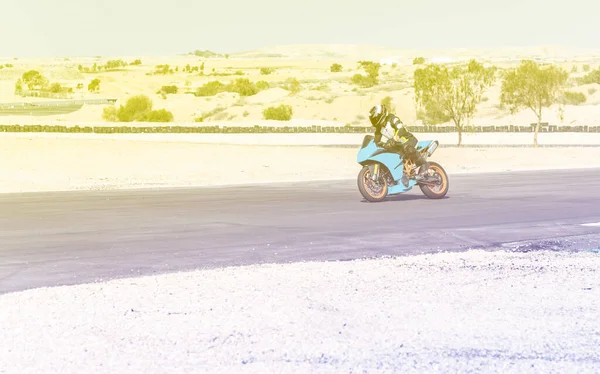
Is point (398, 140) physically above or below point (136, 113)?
above

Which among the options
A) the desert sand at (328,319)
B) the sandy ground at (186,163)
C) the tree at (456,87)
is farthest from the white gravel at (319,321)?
the tree at (456,87)

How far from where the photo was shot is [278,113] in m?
102

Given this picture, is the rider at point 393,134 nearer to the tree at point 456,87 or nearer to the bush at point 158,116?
the tree at point 456,87

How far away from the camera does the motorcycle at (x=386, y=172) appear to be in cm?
2067

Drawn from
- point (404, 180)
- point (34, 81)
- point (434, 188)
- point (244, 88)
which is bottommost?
point (244, 88)

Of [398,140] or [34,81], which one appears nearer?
[398,140]

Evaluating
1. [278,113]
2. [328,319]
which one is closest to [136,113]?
[278,113]

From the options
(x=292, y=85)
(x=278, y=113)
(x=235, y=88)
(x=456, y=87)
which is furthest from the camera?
(x=292, y=85)

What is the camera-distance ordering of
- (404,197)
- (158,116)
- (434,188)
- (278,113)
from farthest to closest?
(158,116) → (278,113) → (404,197) → (434,188)

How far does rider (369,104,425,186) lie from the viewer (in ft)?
68.0

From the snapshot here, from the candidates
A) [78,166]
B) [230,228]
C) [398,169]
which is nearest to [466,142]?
[78,166]

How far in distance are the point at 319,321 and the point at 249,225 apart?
8.65 metres

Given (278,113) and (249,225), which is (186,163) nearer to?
(249,225)

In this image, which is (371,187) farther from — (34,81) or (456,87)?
(34,81)
